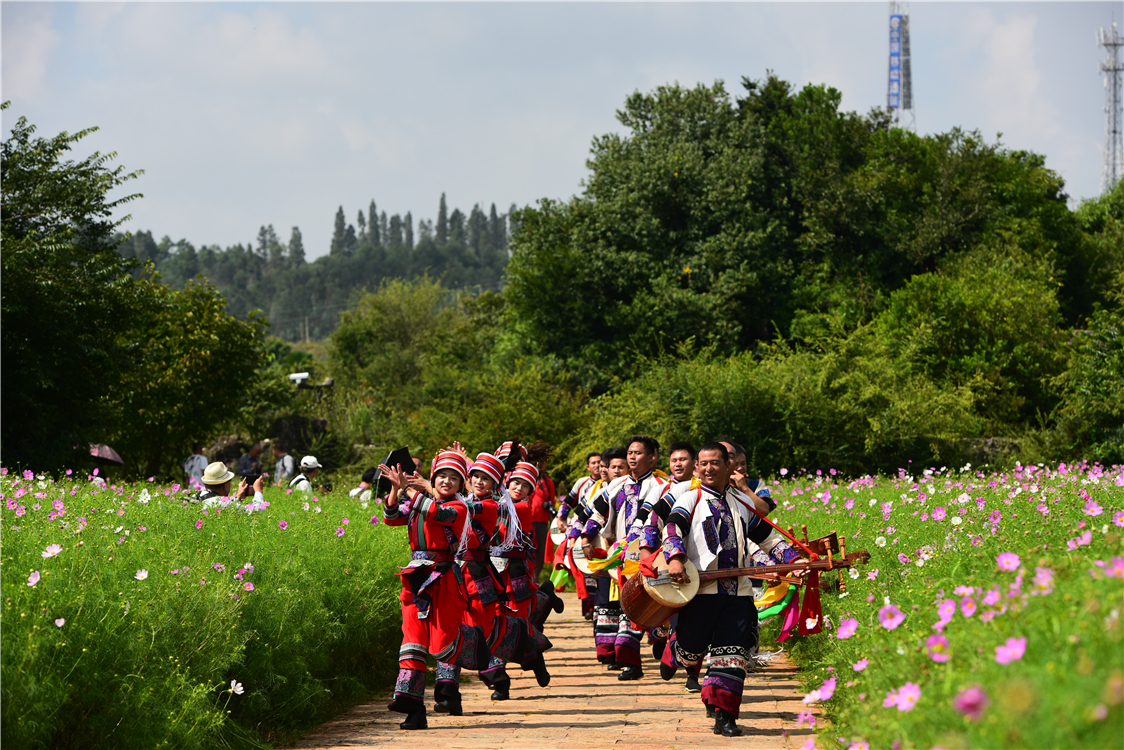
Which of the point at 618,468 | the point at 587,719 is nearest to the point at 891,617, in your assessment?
the point at 587,719

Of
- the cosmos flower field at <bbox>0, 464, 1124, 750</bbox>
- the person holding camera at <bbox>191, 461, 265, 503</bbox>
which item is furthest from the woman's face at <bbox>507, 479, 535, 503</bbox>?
the person holding camera at <bbox>191, 461, 265, 503</bbox>

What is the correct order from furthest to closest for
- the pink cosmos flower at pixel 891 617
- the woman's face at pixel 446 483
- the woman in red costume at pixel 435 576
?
the woman's face at pixel 446 483
the woman in red costume at pixel 435 576
the pink cosmos flower at pixel 891 617

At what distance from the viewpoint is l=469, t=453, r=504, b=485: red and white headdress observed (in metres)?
7.16

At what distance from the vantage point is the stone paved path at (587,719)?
5.75 metres

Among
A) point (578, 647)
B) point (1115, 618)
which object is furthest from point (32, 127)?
point (1115, 618)

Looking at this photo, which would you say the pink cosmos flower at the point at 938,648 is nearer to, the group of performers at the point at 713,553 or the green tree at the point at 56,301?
the group of performers at the point at 713,553

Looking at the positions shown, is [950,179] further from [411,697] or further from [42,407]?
[411,697]

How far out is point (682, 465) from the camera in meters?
7.25

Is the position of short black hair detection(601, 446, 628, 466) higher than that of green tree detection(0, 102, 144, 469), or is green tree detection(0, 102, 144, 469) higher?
green tree detection(0, 102, 144, 469)

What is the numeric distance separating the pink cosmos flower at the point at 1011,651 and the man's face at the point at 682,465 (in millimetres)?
4685

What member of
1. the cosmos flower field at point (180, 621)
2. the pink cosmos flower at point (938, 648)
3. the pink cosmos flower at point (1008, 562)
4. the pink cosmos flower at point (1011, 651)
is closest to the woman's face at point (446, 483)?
the cosmos flower field at point (180, 621)

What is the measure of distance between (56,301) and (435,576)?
15056 millimetres

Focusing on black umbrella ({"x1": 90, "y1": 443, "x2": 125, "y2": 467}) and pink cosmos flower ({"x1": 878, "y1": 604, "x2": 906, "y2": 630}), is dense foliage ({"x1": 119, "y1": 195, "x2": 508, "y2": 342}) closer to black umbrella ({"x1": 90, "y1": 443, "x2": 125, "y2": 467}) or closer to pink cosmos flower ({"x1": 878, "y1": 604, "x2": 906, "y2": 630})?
black umbrella ({"x1": 90, "y1": 443, "x2": 125, "y2": 467})

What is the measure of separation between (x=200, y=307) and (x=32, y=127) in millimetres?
8250
